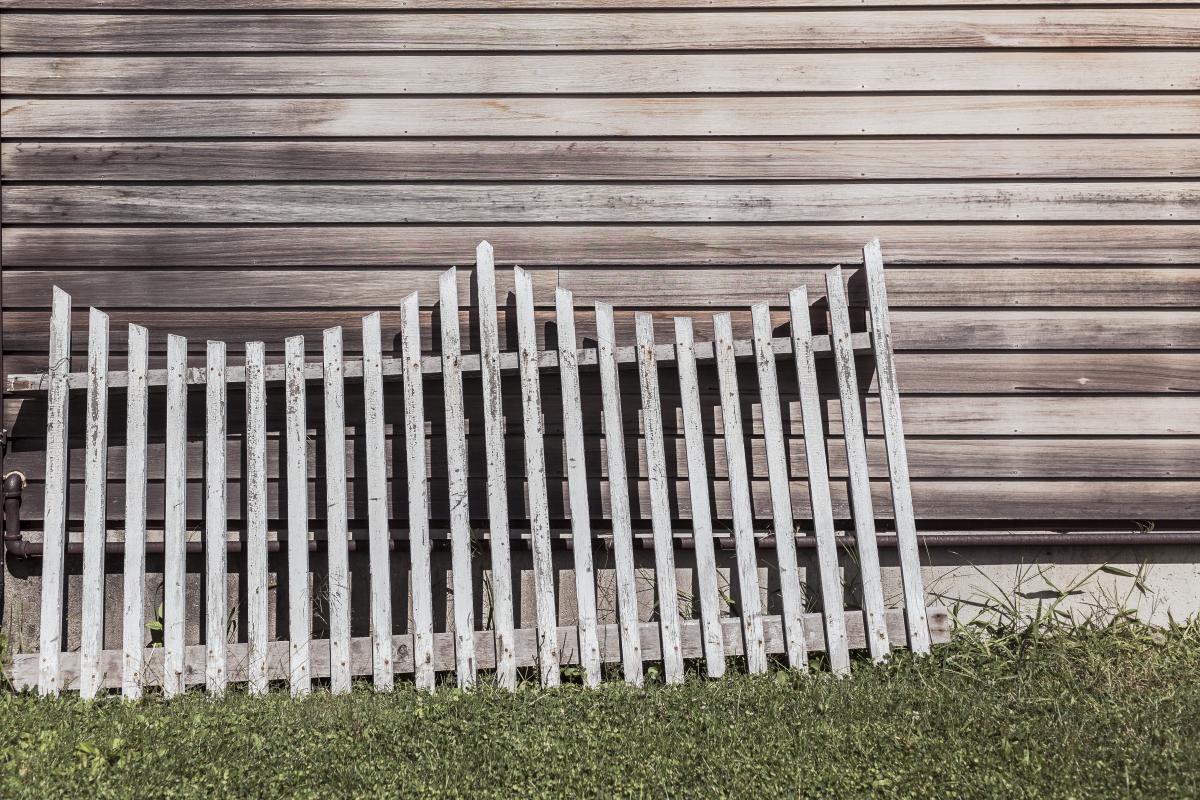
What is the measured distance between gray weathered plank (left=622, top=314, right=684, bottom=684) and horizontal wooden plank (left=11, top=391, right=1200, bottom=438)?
1.21ft

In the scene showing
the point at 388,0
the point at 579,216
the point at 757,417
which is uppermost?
the point at 388,0

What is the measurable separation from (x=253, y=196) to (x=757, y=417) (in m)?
2.62

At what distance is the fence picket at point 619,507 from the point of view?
340 centimetres

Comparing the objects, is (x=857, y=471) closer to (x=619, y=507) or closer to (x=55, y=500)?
(x=619, y=507)

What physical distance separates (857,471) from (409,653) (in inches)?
80.4

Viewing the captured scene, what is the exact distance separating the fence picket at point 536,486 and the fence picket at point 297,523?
0.93m

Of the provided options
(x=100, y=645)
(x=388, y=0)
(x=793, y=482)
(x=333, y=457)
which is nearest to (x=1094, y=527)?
(x=793, y=482)

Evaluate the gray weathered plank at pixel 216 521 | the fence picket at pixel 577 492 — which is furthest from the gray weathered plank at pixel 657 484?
the gray weathered plank at pixel 216 521

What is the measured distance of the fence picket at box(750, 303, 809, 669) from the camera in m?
3.46

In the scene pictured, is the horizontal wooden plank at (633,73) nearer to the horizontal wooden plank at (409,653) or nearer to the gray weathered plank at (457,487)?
the gray weathered plank at (457,487)

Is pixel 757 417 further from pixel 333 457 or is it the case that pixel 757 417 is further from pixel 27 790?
pixel 27 790

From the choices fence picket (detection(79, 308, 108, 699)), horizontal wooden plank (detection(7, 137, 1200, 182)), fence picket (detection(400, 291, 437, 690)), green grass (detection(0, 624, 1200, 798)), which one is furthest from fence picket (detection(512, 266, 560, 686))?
fence picket (detection(79, 308, 108, 699))

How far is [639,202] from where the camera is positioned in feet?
13.1

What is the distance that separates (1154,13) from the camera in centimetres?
404
